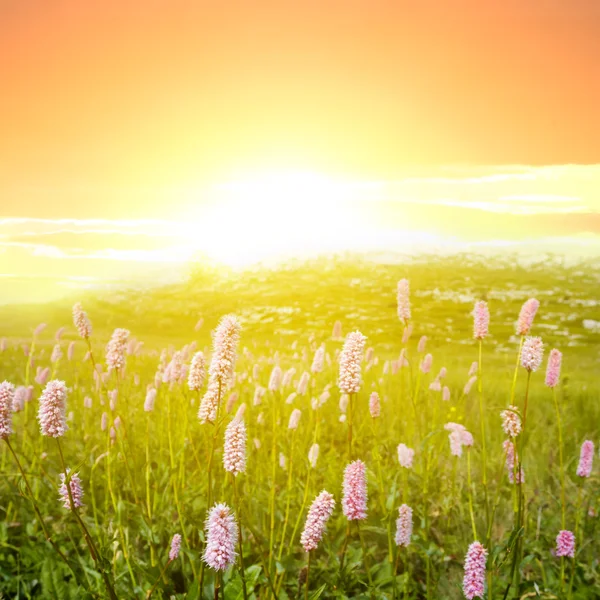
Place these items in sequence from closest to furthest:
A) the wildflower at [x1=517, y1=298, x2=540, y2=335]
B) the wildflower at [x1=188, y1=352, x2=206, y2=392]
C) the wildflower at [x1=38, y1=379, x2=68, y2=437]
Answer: the wildflower at [x1=38, y1=379, x2=68, y2=437], the wildflower at [x1=188, y1=352, x2=206, y2=392], the wildflower at [x1=517, y1=298, x2=540, y2=335]

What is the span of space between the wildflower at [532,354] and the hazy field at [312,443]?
0.25 m

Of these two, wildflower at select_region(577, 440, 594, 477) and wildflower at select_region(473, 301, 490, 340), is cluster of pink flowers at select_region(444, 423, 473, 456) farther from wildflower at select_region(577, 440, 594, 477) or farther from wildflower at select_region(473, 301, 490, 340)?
wildflower at select_region(473, 301, 490, 340)

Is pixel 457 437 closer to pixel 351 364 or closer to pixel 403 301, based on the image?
pixel 403 301

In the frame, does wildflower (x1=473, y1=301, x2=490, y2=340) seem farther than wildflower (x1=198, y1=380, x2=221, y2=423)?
Yes

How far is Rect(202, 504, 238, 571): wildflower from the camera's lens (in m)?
1.68

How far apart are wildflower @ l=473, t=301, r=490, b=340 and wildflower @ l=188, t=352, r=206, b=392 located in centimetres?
102

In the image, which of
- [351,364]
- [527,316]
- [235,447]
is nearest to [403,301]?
[527,316]

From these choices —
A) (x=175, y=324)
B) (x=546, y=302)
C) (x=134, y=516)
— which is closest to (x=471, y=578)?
(x=134, y=516)

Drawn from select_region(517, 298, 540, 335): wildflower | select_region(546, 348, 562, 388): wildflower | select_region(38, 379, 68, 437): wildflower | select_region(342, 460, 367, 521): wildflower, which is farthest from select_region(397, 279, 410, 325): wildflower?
select_region(38, 379, 68, 437): wildflower

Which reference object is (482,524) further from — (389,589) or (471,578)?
(471,578)

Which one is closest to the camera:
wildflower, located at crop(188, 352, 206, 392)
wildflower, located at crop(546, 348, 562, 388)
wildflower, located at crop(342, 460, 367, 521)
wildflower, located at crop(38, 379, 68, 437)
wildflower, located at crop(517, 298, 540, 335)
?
wildflower, located at crop(38, 379, 68, 437)

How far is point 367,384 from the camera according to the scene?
7691 mm

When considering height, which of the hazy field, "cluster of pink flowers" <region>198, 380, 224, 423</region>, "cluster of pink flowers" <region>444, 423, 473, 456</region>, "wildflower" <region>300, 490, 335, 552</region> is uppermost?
"cluster of pink flowers" <region>198, 380, 224, 423</region>

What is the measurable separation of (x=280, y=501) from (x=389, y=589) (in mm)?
823
